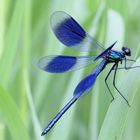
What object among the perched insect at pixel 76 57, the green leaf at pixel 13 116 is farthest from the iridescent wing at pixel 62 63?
the green leaf at pixel 13 116

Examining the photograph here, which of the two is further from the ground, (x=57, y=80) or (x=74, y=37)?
(x=74, y=37)

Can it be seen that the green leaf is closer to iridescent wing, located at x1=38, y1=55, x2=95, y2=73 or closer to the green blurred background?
the green blurred background

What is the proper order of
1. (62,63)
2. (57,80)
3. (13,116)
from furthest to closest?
(57,80)
(62,63)
(13,116)

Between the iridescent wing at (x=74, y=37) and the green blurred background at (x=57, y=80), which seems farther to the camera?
the iridescent wing at (x=74, y=37)

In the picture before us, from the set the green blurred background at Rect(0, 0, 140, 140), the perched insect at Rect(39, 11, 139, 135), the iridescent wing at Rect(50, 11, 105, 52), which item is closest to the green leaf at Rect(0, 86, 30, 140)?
the green blurred background at Rect(0, 0, 140, 140)

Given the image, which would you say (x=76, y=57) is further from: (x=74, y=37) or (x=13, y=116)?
(x=13, y=116)

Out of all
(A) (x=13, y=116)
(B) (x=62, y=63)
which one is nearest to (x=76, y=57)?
(B) (x=62, y=63)

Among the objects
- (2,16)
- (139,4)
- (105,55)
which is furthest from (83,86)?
(139,4)

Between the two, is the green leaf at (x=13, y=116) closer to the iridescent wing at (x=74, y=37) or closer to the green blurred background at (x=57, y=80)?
the green blurred background at (x=57, y=80)
